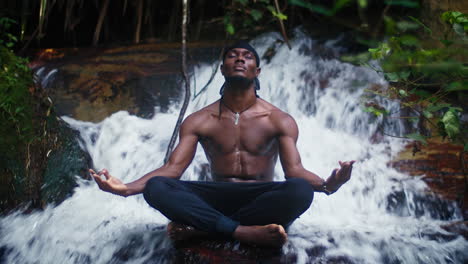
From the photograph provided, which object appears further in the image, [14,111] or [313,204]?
[14,111]

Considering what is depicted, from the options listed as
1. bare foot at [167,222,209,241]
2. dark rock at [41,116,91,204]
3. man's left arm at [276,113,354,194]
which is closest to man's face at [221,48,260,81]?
man's left arm at [276,113,354,194]

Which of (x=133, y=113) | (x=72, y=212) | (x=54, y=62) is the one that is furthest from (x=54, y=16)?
(x=72, y=212)

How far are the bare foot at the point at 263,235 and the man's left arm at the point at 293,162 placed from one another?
350 millimetres

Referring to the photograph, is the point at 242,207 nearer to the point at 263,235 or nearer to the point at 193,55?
the point at 263,235

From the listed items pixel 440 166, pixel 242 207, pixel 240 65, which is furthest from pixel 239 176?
pixel 440 166

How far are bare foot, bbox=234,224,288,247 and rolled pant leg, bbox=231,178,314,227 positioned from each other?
0.29 ft

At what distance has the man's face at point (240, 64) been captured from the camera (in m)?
2.85

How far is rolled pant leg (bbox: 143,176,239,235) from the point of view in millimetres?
2359

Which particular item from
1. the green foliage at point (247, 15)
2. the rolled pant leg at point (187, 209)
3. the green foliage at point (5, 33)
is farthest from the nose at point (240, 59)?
the green foliage at point (5, 33)

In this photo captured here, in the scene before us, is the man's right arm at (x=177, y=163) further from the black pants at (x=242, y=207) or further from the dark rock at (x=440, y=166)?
the dark rock at (x=440, y=166)

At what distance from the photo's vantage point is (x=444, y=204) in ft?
10.2

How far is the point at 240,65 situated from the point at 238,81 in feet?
0.34

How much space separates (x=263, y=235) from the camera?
2305 mm

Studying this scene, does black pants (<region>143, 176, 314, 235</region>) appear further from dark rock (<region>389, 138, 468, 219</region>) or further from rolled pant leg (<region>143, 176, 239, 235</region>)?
dark rock (<region>389, 138, 468, 219</region>)
